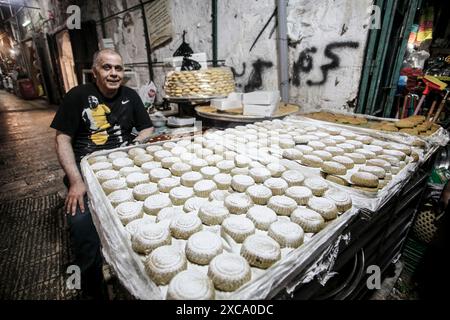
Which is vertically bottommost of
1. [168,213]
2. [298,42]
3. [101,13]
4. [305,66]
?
[168,213]

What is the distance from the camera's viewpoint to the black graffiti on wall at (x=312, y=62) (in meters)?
3.41

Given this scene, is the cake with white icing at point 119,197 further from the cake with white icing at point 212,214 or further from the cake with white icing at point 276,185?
the cake with white icing at point 276,185

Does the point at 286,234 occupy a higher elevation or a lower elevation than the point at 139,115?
lower

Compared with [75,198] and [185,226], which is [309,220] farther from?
[75,198]

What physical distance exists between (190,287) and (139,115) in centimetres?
274

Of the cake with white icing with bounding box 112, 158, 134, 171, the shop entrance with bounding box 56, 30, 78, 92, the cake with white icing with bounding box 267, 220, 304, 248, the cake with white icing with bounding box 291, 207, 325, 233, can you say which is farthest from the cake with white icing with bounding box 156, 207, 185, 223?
the shop entrance with bounding box 56, 30, 78, 92

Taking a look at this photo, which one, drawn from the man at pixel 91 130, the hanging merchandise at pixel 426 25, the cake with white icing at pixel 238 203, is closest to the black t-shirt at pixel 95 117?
the man at pixel 91 130

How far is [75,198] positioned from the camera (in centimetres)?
203

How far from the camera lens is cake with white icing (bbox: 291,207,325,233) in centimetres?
119

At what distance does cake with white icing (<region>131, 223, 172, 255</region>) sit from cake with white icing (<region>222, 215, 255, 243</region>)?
30cm

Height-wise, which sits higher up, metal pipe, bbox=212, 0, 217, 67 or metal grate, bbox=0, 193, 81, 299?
metal pipe, bbox=212, 0, 217, 67

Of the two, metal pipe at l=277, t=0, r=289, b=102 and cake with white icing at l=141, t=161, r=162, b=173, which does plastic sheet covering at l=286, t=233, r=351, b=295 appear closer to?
cake with white icing at l=141, t=161, r=162, b=173

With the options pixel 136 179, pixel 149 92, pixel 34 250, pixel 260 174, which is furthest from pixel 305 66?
pixel 34 250
